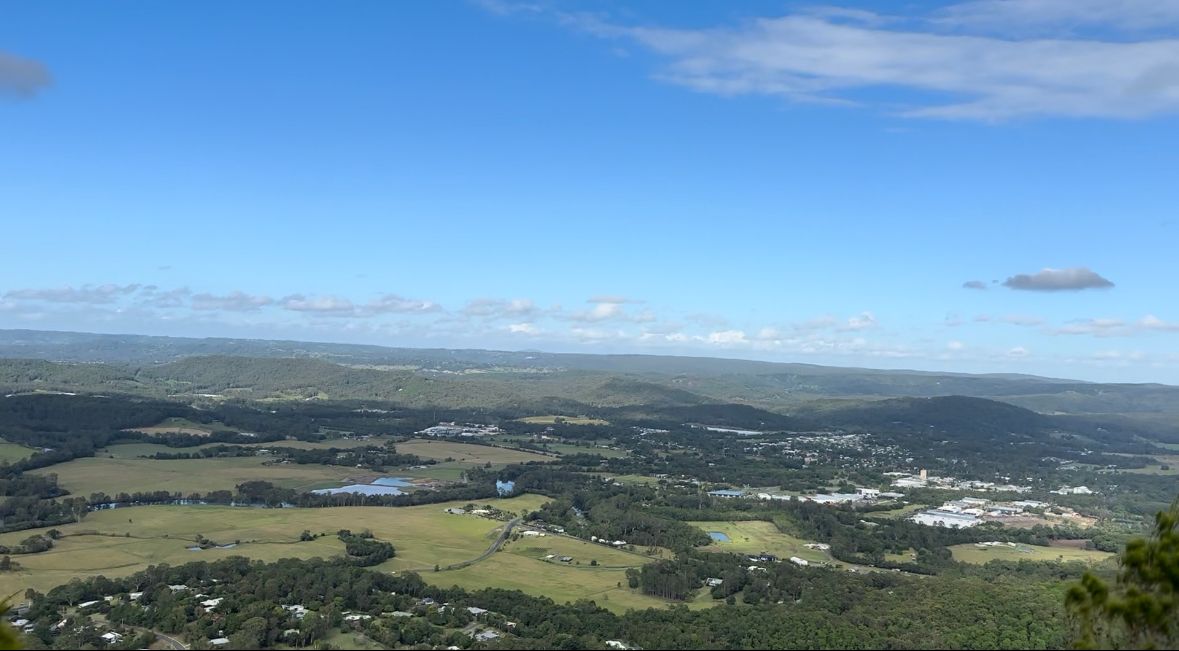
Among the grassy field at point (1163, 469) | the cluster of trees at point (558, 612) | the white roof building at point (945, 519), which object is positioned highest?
the cluster of trees at point (558, 612)

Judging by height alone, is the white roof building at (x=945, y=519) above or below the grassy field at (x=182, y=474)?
above

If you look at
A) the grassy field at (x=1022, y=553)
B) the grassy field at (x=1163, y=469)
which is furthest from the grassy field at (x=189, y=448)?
the grassy field at (x=1163, y=469)

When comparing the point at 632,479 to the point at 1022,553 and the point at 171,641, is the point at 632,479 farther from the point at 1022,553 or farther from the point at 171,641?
the point at 171,641

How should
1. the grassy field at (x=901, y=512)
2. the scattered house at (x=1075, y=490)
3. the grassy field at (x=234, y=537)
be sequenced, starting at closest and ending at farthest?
the grassy field at (x=234, y=537) → the grassy field at (x=901, y=512) → the scattered house at (x=1075, y=490)

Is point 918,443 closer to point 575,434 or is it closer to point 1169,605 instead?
point 575,434

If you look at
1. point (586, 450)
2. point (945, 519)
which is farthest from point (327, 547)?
point (586, 450)

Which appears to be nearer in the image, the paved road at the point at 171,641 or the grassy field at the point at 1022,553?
the paved road at the point at 171,641

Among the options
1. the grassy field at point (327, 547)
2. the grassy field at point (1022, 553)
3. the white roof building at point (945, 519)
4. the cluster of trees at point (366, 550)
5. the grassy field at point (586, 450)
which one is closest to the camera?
the grassy field at point (327, 547)

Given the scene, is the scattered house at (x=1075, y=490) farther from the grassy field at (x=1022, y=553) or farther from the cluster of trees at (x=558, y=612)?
the cluster of trees at (x=558, y=612)
